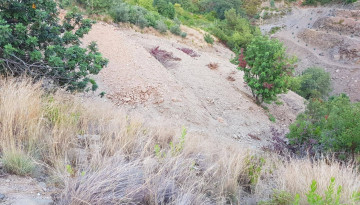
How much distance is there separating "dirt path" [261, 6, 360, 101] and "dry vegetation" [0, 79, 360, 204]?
2397cm

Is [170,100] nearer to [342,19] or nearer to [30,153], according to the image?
A: [30,153]

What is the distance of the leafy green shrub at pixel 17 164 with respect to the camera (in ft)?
7.08

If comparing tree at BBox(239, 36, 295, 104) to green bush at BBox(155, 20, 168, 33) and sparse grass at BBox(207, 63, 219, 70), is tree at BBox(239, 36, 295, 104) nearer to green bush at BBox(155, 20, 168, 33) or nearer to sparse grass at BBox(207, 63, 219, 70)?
sparse grass at BBox(207, 63, 219, 70)

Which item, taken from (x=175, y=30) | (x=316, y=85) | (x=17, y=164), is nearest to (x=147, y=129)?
(x=17, y=164)

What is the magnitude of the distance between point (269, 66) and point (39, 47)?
26.7 feet

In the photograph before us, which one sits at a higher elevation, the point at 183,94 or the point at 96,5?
the point at 96,5

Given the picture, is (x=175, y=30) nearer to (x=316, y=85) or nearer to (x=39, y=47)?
(x=316, y=85)

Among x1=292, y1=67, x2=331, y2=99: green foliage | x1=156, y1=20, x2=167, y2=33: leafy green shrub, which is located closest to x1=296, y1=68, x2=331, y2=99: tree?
x1=292, y1=67, x2=331, y2=99: green foliage

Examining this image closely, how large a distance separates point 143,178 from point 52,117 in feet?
5.64

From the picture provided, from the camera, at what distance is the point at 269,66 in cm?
1036

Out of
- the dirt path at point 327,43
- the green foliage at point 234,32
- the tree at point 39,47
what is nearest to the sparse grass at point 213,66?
the green foliage at point 234,32

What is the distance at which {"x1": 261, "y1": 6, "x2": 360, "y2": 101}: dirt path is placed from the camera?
82.3 feet

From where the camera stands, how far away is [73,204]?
1.77 m

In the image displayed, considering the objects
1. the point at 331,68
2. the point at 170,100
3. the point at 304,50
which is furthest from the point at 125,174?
the point at 304,50
